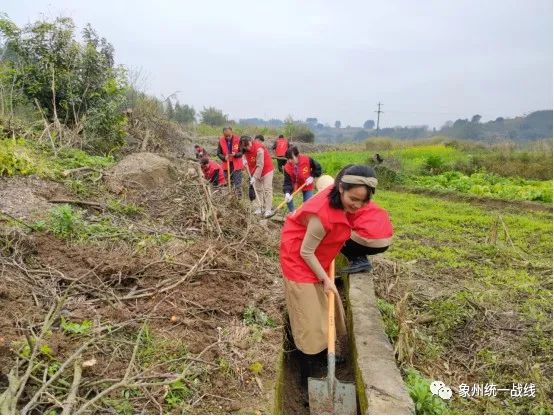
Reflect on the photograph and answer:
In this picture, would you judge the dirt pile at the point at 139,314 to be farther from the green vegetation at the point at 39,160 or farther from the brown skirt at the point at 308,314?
the green vegetation at the point at 39,160

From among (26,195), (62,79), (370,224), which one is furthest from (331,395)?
(62,79)

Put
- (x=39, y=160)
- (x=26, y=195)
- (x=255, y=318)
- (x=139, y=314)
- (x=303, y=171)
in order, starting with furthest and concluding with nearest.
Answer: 1. (x=303, y=171)
2. (x=39, y=160)
3. (x=26, y=195)
4. (x=255, y=318)
5. (x=139, y=314)

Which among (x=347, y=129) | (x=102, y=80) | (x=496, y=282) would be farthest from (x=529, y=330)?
(x=347, y=129)

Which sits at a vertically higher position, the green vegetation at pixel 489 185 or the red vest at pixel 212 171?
the red vest at pixel 212 171

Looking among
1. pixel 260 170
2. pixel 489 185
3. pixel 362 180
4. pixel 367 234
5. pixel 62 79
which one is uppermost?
pixel 62 79

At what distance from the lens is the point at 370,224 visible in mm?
4918

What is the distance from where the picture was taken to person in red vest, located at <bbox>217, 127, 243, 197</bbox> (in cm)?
928

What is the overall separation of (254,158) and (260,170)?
512 millimetres

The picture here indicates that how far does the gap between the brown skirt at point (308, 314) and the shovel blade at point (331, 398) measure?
0.34 metres

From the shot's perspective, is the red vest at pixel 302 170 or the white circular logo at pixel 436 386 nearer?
the white circular logo at pixel 436 386

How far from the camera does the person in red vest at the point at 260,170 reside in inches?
334

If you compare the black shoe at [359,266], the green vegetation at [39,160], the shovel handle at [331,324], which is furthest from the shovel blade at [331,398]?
the green vegetation at [39,160]

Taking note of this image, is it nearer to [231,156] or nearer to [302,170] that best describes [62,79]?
[231,156]

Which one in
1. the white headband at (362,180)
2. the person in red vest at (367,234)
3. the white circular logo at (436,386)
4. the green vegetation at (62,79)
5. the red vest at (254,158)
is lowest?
the white circular logo at (436,386)
